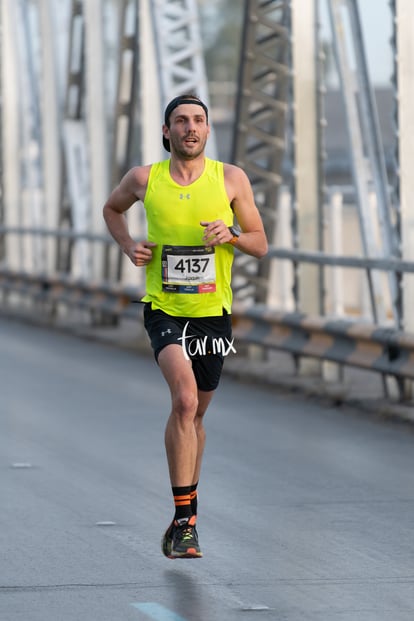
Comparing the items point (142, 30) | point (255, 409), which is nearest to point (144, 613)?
point (255, 409)

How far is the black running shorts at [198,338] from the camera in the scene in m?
7.88

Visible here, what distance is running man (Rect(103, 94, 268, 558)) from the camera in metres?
7.73

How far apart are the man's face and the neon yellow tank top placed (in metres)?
0.14

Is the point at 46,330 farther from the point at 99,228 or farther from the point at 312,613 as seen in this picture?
the point at 312,613

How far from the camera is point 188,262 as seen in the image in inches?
305

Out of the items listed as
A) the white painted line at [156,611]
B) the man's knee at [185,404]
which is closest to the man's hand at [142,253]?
the man's knee at [185,404]

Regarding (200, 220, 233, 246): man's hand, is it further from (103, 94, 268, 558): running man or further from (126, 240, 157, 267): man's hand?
(126, 240, 157, 267): man's hand

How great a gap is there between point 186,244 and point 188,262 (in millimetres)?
81

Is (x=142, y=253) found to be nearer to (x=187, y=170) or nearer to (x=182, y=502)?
(x=187, y=170)

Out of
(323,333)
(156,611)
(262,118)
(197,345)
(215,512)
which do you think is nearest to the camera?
(156,611)

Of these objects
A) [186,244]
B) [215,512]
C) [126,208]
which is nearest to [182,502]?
[186,244]

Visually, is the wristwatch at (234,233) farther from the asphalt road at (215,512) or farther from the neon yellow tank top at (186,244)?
the asphalt road at (215,512)

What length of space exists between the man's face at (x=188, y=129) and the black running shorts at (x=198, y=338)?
0.69 m

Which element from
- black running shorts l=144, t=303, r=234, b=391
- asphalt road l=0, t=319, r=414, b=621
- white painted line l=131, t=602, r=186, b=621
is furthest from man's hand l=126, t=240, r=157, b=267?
white painted line l=131, t=602, r=186, b=621
